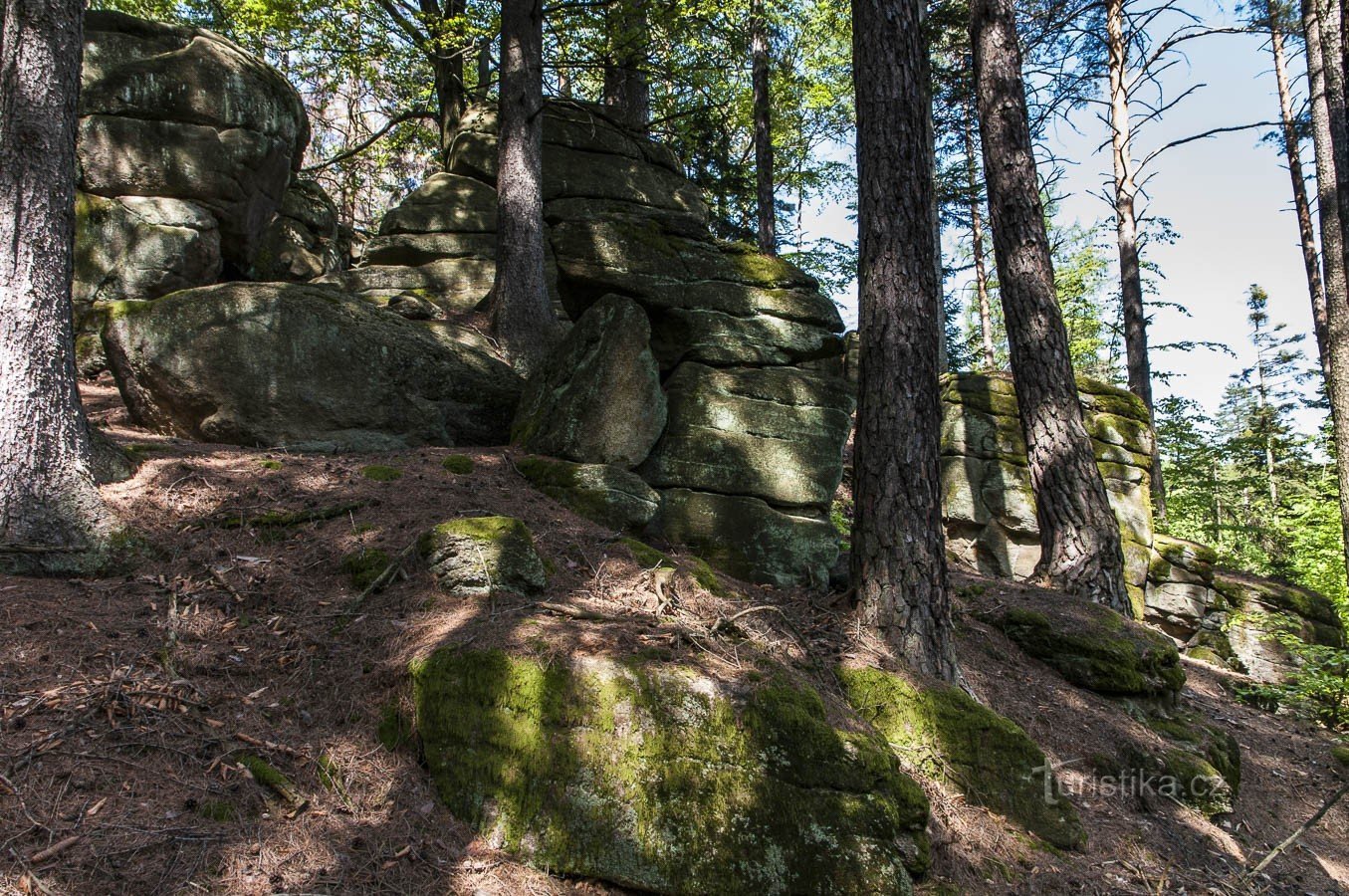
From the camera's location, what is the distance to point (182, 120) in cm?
1153

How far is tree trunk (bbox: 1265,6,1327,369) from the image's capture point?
18188mm

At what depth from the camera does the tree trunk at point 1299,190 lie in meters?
18.2

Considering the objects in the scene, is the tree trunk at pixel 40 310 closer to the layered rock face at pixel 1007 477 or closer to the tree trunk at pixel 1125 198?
the layered rock face at pixel 1007 477

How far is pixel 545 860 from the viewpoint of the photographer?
3561 millimetres

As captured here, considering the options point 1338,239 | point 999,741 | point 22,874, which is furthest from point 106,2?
point 1338,239

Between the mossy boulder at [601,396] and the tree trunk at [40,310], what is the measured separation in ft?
12.5

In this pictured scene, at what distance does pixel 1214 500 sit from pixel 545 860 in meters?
23.9

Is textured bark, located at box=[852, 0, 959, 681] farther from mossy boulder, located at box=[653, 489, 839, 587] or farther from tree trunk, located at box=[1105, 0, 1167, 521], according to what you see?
tree trunk, located at box=[1105, 0, 1167, 521]

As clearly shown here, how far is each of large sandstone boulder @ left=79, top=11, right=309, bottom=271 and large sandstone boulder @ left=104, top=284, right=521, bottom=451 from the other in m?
5.21

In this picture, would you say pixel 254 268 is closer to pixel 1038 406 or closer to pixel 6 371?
pixel 6 371

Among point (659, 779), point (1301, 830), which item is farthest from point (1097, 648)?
point (659, 779)

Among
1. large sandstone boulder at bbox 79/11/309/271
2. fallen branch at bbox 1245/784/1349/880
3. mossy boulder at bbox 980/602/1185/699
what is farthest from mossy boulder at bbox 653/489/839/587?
large sandstone boulder at bbox 79/11/309/271

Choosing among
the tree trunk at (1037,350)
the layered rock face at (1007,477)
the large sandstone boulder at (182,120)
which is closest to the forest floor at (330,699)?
the tree trunk at (1037,350)

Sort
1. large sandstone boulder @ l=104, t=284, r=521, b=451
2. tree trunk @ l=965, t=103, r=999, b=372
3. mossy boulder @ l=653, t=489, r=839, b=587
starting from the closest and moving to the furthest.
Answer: large sandstone boulder @ l=104, t=284, r=521, b=451 → mossy boulder @ l=653, t=489, r=839, b=587 → tree trunk @ l=965, t=103, r=999, b=372
